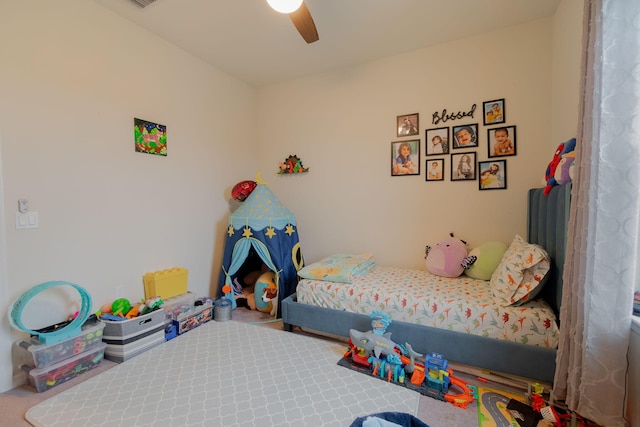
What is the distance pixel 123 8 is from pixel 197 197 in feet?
5.65

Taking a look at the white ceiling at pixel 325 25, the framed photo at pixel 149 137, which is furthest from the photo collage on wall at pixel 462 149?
the framed photo at pixel 149 137

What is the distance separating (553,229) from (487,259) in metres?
0.61

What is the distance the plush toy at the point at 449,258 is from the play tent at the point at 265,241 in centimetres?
146

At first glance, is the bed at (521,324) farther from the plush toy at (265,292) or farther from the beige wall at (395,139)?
the plush toy at (265,292)

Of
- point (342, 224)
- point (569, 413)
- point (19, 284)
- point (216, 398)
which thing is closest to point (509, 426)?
point (569, 413)

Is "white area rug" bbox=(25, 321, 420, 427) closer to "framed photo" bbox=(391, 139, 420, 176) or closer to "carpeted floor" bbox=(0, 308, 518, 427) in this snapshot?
"carpeted floor" bbox=(0, 308, 518, 427)

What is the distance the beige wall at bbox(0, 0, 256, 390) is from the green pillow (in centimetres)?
281

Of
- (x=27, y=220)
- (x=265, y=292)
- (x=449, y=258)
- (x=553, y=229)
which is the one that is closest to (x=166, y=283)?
(x=265, y=292)

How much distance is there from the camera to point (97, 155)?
2203 mm

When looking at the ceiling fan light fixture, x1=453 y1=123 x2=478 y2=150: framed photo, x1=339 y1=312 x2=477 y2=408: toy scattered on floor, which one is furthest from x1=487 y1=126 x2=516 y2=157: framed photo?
the ceiling fan light fixture

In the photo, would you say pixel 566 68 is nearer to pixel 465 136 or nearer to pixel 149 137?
pixel 465 136

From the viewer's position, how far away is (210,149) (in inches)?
126

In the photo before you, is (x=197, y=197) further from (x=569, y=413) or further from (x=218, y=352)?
(x=569, y=413)

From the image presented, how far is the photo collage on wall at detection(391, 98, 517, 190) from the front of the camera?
8.34 ft
